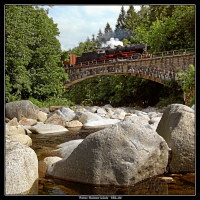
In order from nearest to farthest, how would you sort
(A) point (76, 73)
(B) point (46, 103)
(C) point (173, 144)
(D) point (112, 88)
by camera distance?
(C) point (173, 144) < (B) point (46, 103) < (A) point (76, 73) < (D) point (112, 88)

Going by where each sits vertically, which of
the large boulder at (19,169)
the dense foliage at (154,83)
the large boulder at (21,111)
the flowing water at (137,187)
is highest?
the dense foliage at (154,83)

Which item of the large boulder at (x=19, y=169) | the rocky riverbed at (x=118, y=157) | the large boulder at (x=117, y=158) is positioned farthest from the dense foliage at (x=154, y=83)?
the large boulder at (x=19, y=169)

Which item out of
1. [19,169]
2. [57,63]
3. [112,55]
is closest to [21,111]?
[19,169]

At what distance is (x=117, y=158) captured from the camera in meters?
4.60

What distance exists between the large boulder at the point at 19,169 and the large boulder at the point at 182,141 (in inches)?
105

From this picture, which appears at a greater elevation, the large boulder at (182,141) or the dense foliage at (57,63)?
the dense foliage at (57,63)

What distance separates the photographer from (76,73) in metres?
31.5

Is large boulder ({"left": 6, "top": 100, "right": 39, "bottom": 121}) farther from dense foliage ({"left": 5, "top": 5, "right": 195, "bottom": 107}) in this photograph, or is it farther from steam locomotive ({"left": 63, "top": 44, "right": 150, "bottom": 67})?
steam locomotive ({"left": 63, "top": 44, "right": 150, "bottom": 67})

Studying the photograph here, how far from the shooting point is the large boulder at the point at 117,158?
4559 millimetres

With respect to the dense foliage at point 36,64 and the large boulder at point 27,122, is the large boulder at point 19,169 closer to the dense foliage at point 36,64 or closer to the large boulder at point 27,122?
the large boulder at point 27,122
